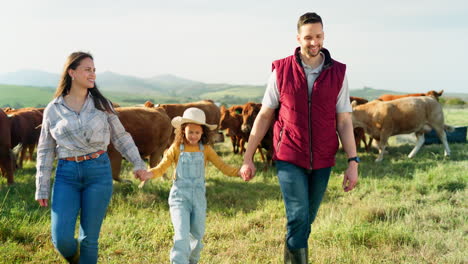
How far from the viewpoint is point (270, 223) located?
20.4 feet

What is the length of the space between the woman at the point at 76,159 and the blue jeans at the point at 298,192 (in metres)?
1.64

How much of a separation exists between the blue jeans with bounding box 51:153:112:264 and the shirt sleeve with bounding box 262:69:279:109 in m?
1.62

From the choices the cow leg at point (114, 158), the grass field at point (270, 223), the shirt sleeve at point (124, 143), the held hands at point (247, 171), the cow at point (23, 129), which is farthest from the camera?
the cow at point (23, 129)

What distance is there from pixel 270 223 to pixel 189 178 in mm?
2650

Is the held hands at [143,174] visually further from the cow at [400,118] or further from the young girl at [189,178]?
the cow at [400,118]

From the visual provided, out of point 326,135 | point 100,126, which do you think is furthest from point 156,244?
point 326,135

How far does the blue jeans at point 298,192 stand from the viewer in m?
3.59

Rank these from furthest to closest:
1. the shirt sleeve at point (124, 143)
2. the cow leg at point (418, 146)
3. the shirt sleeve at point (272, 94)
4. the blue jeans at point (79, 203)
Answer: the cow leg at point (418, 146) → the shirt sleeve at point (124, 143) → the shirt sleeve at point (272, 94) → the blue jeans at point (79, 203)

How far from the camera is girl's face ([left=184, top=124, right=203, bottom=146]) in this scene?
3.99m

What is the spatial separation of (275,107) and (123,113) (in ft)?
18.1

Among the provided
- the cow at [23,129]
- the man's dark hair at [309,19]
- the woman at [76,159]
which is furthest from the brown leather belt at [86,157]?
the cow at [23,129]

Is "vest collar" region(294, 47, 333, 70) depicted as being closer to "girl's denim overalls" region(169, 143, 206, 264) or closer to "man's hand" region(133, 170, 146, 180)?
"girl's denim overalls" region(169, 143, 206, 264)

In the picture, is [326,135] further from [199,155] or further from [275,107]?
[199,155]

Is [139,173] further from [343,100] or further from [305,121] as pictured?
[343,100]
